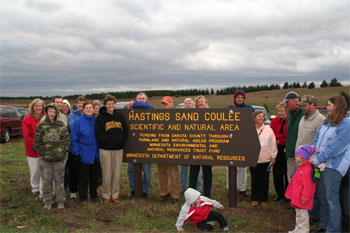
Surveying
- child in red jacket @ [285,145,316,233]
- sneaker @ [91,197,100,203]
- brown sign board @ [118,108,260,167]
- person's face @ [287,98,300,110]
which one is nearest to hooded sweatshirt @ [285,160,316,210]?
child in red jacket @ [285,145,316,233]

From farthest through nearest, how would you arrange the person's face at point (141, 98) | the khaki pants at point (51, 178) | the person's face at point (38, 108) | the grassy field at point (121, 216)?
1. the person's face at point (141, 98)
2. the person's face at point (38, 108)
3. the khaki pants at point (51, 178)
4. the grassy field at point (121, 216)

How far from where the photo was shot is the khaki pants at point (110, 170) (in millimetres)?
5609

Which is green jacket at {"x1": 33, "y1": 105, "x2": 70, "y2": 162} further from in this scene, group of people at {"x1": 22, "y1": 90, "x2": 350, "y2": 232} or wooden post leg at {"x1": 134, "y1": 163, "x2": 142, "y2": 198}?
wooden post leg at {"x1": 134, "y1": 163, "x2": 142, "y2": 198}

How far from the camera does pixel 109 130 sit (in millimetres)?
5520

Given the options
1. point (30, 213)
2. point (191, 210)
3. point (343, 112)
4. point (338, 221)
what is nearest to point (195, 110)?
point (191, 210)

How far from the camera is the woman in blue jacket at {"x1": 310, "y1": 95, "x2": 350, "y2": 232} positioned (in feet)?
13.0

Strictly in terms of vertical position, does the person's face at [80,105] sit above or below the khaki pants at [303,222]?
above

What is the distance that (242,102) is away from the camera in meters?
6.36

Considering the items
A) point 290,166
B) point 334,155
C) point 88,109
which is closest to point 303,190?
point 334,155

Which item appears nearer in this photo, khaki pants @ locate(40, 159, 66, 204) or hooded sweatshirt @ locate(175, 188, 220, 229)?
hooded sweatshirt @ locate(175, 188, 220, 229)

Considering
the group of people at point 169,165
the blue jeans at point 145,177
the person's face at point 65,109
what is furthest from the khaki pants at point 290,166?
the person's face at point 65,109

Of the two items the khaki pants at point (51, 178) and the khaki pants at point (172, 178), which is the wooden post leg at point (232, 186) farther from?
the khaki pants at point (51, 178)

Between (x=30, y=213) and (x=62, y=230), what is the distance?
112cm

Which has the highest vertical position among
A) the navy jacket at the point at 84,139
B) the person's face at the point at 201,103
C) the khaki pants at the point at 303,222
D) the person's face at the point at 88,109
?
the person's face at the point at 201,103
